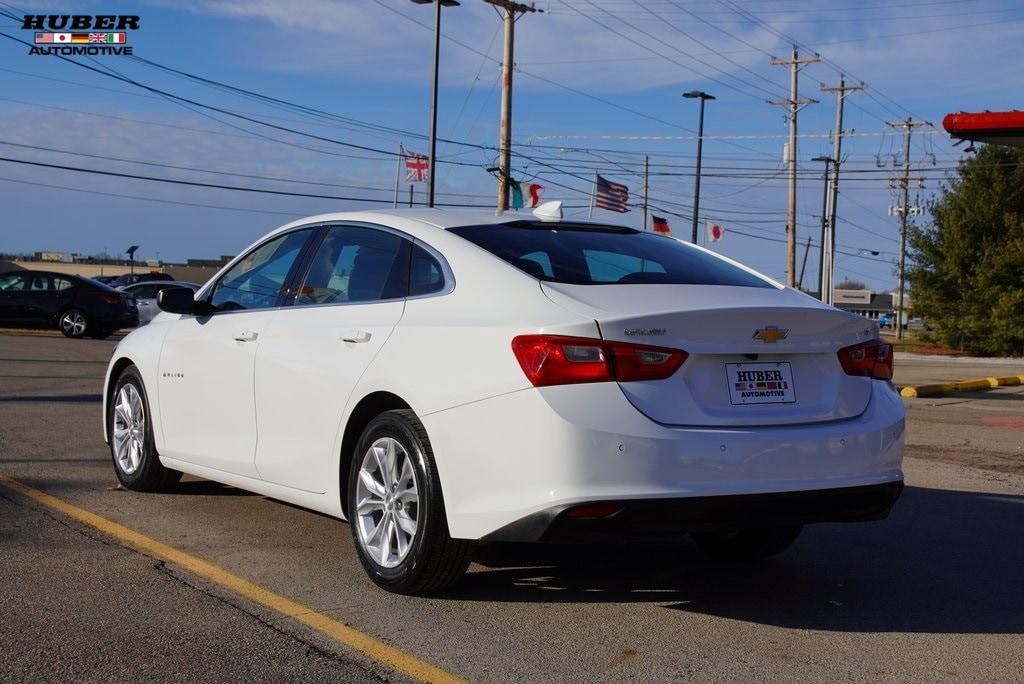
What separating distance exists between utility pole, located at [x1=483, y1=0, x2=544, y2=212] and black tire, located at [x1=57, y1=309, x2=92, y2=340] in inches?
426

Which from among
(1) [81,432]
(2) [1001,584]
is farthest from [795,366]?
(1) [81,432]

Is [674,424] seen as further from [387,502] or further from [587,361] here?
[387,502]

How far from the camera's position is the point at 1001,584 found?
5.56 metres

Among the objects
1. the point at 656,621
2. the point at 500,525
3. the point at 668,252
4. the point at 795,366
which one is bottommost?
the point at 656,621

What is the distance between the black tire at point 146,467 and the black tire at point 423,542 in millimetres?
2528

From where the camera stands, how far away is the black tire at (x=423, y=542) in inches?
188

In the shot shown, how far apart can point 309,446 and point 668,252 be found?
194cm

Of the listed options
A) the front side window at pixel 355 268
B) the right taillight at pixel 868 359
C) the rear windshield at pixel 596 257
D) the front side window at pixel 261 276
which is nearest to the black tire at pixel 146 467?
the front side window at pixel 261 276

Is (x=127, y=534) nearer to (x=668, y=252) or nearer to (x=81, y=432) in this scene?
(x=668, y=252)

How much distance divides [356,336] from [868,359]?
2227mm

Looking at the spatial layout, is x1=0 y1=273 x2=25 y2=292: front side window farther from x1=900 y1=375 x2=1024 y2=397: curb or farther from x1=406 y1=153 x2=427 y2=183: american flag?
x1=900 y1=375 x2=1024 y2=397: curb

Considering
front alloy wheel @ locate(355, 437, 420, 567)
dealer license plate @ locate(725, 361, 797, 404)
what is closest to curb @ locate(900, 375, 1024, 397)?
dealer license plate @ locate(725, 361, 797, 404)

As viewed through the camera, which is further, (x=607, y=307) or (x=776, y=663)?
(x=607, y=307)

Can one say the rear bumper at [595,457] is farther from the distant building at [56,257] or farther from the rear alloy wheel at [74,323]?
the distant building at [56,257]
